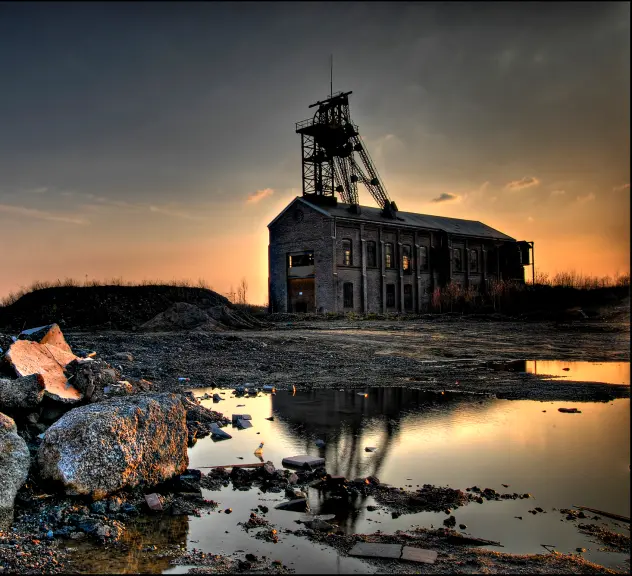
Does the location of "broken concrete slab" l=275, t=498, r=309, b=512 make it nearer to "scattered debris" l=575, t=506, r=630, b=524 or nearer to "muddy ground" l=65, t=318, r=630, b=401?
"scattered debris" l=575, t=506, r=630, b=524

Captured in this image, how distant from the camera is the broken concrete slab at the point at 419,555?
350 centimetres

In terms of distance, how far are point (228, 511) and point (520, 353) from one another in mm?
13881

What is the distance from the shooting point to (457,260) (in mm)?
48656

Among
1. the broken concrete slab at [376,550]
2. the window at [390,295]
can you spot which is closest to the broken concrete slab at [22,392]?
the broken concrete slab at [376,550]

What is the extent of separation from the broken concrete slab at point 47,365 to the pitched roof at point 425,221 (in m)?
31.9

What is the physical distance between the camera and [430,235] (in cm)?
4647

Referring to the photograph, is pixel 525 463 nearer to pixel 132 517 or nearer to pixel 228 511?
pixel 228 511

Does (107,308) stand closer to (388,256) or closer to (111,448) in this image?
(388,256)

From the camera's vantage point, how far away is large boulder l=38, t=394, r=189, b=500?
461cm

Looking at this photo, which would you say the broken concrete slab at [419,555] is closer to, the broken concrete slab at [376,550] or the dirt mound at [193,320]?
the broken concrete slab at [376,550]

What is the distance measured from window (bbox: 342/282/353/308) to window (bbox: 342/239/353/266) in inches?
59.0

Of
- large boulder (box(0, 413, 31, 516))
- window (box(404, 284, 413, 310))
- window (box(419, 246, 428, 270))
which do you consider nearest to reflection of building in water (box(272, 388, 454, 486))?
large boulder (box(0, 413, 31, 516))

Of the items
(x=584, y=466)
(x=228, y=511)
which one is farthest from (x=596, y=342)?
(x=228, y=511)

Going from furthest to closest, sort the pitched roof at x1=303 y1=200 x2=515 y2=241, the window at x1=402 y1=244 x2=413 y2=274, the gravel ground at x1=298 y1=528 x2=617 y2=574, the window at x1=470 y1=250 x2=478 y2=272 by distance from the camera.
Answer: the window at x1=470 y1=250 x2=478 y2=272, the window at x1=402 y1=244 x2=413 y2=274, the pitched roof at x1=303 y1=200 x2=515 y2=241, the gravel ground at x1=298 y1=528 x2=617 y2=574
